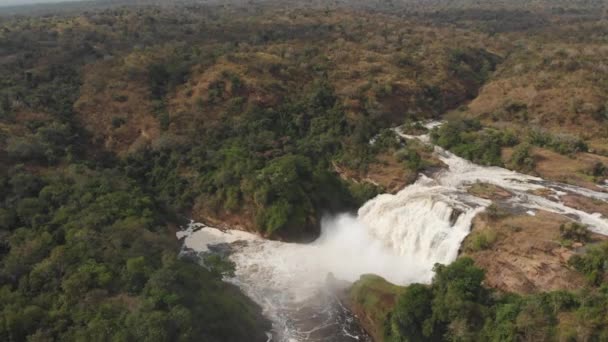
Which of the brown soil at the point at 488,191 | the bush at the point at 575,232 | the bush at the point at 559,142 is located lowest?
the brown soil at the point at 488,191

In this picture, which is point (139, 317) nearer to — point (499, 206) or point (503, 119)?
point (499, 206)

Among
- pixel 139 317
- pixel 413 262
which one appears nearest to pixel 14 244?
pixel 139 317

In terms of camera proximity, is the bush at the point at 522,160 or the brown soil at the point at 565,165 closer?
the brown soil at the point at 565,165

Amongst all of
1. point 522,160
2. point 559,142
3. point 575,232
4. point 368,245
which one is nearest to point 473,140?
point 522,160

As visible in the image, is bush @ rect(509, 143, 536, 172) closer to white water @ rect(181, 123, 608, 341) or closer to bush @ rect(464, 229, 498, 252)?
white water @ rect(181, 123, 608, 341)

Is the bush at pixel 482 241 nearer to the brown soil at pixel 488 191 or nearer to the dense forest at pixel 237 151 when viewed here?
the dense forest at pixel 237 151

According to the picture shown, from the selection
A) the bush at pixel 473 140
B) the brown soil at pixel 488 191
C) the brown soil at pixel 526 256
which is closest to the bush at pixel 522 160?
the bush at pixel 473 140
